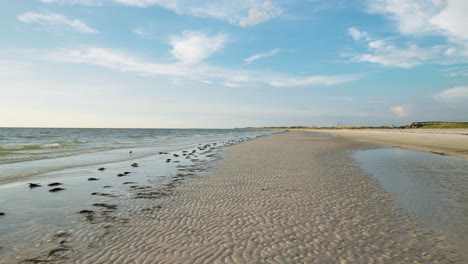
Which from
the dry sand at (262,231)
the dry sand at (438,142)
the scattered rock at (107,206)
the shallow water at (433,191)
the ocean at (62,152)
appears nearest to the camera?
the dry sand at (262,231)

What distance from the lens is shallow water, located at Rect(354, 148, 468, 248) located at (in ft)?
26.2

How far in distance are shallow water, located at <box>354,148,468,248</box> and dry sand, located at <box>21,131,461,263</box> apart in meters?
0.57

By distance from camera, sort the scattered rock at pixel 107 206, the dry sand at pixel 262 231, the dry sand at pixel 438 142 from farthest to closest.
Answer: the dry sand at pixel 438 142 < the scattered rock at pixel 107 206 < the dry sand at pixel 262 231

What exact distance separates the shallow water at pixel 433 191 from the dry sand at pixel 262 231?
57cm

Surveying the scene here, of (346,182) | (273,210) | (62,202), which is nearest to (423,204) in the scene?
(346,182)

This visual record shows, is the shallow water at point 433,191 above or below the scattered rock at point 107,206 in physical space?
above

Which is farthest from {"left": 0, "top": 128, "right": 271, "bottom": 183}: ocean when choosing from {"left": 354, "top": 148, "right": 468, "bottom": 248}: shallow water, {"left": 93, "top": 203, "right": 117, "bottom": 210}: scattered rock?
{"left": 354, "top": 148, "right": 468, "bottom": 248}: shallow water

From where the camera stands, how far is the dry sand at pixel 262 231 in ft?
20.0

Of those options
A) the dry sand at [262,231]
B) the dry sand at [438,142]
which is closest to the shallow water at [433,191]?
the dry sand at [262,231]

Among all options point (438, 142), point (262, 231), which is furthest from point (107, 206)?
point (438, 142)

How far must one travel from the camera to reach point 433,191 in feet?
38.1

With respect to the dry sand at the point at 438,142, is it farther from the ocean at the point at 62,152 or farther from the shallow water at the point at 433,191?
the ocean at the point at 62,152

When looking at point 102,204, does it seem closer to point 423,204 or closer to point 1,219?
point 1,219

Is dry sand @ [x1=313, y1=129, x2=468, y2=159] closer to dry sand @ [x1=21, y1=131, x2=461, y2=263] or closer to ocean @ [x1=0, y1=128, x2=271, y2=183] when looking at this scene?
dry sand @ [x1=21, y1=131, x2=461, y2=263]
